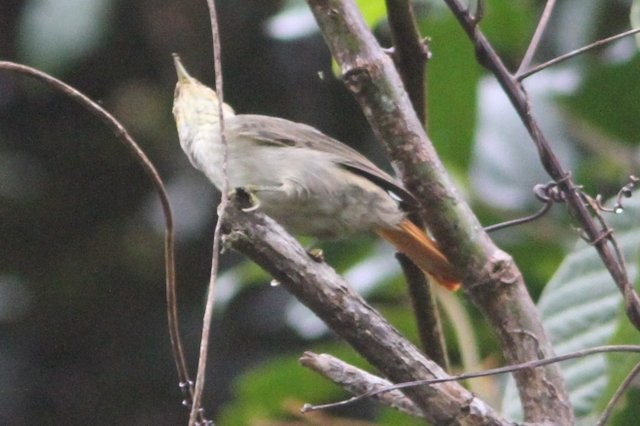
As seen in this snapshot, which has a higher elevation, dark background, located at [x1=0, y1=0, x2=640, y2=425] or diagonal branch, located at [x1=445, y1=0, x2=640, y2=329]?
dark background, located at [x1=0, y1=0, x2=640, y2=425]

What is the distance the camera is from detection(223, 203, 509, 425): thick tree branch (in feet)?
5.02

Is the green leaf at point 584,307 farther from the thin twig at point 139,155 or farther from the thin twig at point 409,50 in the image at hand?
the thin twig at point 139,155

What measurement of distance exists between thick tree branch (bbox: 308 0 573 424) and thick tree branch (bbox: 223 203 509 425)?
4.8 inches

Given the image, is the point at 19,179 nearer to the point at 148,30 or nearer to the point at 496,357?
the point at 148,30

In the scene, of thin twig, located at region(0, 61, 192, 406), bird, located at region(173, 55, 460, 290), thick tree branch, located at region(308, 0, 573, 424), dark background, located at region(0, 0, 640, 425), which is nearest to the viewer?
thin twig, located at region(0, 61, 192, 406)

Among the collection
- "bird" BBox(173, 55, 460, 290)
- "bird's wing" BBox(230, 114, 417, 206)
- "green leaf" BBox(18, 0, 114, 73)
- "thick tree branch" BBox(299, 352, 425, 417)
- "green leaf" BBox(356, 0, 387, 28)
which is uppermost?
"green leaf" BBox(18, 0, 114, 73)

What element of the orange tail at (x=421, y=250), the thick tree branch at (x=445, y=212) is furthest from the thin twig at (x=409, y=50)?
the orange tail at (x=421, y=250)

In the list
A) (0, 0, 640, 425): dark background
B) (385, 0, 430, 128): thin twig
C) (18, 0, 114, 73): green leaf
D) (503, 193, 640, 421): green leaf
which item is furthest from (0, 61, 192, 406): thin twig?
(0, 0, 640, 425): dark background

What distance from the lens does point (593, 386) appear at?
204 cm

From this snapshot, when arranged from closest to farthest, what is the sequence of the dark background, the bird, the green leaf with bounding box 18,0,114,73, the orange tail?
1. the orange tail
2. the bird
3. the green leaf with bounding box 18,0,114,73
4. the dark background

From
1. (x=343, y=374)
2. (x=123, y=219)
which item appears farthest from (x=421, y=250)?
(x=123, y=219)

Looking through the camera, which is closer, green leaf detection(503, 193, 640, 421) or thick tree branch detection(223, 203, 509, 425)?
thick tree branch detection(223, 203, 509, 425)

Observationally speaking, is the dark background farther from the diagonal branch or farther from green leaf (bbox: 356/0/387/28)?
the diagonal branch

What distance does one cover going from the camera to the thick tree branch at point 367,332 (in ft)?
5.02
